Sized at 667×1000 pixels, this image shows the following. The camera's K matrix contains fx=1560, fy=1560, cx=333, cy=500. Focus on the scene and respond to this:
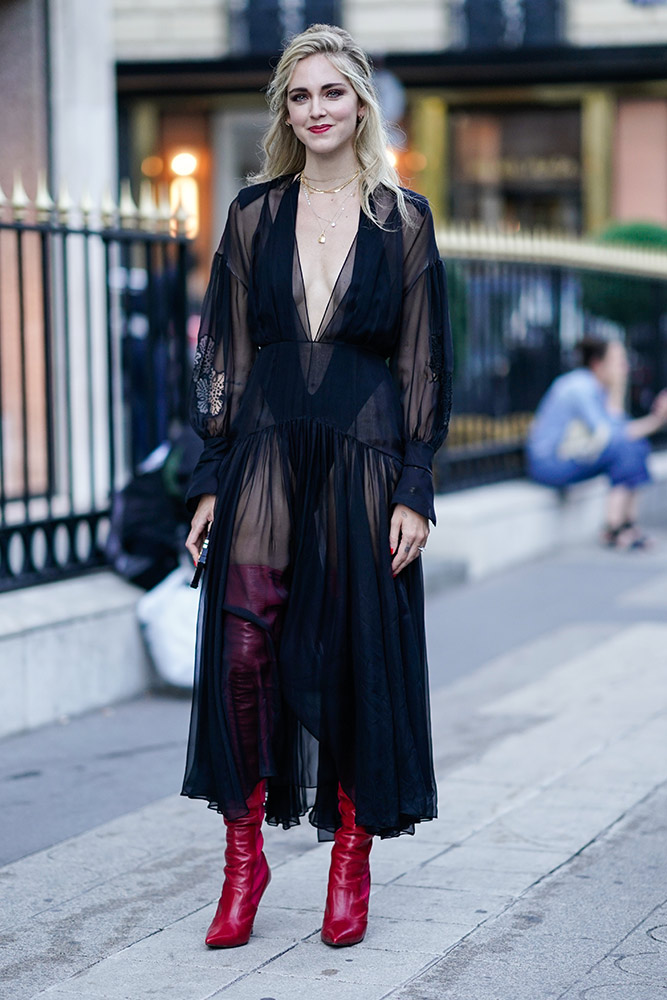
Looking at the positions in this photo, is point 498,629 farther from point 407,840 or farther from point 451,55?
point 451,55

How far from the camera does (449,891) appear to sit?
3910 millimetres

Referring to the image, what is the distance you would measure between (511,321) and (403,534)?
21.9 feet

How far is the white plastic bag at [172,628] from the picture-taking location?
6.08 meters

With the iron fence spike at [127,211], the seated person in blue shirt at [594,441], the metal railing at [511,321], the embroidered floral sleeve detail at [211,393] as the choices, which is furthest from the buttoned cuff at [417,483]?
the seated person in blue shirt at [594,441]

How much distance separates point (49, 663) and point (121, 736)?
1.25ft

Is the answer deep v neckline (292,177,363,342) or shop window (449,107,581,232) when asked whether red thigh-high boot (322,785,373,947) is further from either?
shop window (449,107,581,232)

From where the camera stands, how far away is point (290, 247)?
360 cm

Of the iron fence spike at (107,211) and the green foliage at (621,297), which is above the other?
the iron fence spike at (107,211)

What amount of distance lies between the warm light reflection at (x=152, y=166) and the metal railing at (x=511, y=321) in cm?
1674

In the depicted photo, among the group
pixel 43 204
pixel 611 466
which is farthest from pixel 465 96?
pixel 43 204

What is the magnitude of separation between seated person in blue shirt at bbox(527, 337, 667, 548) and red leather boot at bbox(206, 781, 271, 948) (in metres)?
6.77

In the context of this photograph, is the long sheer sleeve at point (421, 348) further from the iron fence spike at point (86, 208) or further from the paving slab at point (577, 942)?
the iron fence spike at point (86, 208)

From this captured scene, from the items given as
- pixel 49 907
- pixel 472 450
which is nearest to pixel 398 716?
pixel 49 907

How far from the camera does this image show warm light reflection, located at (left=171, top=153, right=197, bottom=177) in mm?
26078
